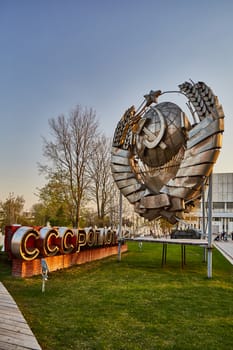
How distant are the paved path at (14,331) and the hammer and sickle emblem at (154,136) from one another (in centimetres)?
757

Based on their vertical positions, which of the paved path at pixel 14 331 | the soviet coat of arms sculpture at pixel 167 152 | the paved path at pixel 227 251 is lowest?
the paved path at pixel 227 251

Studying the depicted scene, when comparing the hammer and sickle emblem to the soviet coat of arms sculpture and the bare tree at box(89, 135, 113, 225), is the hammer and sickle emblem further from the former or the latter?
the bare tree at box(89, 135, 113, 225)

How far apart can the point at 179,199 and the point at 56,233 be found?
4.72m

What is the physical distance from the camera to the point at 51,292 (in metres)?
7.34

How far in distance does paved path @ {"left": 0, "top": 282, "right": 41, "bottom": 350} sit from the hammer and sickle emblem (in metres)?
7.57

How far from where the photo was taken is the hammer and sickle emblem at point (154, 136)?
11086 millimetres

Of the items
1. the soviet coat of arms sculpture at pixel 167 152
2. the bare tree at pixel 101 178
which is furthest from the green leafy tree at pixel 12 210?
the soviet coat of arms sculpture at pixel 167 152

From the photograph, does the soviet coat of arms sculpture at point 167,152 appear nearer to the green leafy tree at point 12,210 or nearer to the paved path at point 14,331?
the paved path at point 14,331

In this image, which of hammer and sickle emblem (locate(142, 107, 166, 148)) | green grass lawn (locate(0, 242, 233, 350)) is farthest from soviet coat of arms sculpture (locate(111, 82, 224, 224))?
green grass lawn (locate(0, 242, 233, 350))

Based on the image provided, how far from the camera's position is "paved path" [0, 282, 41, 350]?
13.1 feet

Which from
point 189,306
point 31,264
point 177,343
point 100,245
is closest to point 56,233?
point 31,264

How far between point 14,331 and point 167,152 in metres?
8.35

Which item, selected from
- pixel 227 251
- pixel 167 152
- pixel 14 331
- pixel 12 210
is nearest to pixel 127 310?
pixel 14 331

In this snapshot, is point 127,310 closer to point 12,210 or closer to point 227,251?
point 227,251
